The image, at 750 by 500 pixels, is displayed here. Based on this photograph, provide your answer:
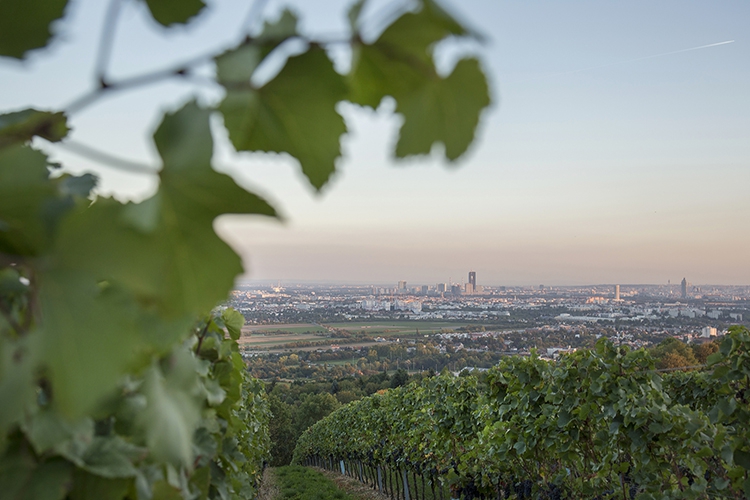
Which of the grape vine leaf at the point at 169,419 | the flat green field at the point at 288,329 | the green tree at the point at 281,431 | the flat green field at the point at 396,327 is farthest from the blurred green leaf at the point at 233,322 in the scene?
the flat green field at the point at 288,329

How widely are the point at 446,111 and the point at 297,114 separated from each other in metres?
0.11

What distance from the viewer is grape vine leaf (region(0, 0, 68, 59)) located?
13.7 inches

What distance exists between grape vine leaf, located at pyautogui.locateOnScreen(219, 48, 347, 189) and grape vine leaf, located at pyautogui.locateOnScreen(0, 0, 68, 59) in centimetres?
17

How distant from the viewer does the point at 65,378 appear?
238 millimetres

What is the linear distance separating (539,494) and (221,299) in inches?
244

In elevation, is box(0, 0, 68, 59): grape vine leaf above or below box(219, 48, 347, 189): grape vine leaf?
above

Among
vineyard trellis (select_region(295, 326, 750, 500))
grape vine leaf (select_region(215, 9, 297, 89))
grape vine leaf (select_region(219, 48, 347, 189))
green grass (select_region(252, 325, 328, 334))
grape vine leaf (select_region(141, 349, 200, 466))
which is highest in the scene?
grape vine leaf (select_region(215, 9, 297, 89))

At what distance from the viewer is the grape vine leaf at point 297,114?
312mm

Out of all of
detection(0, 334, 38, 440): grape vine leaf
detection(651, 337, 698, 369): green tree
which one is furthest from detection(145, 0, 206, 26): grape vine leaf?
detection(651, 337, 698, 369): green tree

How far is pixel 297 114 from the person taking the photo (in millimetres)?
326

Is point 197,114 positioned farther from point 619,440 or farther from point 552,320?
point 552,320

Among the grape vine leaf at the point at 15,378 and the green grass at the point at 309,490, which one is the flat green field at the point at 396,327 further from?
the grape vine leaf at the point at 15,378

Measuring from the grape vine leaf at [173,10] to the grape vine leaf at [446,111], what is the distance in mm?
210

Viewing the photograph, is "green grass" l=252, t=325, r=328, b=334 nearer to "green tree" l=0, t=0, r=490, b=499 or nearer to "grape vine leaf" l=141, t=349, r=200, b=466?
"grape vine leaf" l=141, t=349, r=200, b=466
